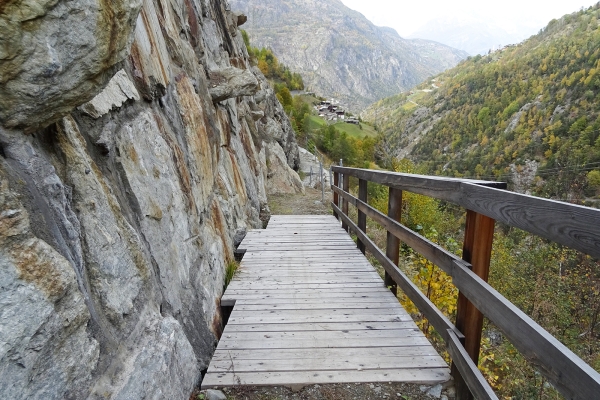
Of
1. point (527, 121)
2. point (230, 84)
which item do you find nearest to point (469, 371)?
point (230, 84)

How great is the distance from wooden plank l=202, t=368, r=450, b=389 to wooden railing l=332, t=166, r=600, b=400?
0.64ft

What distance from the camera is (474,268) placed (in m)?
2.03

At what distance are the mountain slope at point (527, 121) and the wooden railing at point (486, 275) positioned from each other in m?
49.4

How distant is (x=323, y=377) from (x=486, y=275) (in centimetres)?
133

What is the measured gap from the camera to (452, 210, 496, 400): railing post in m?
1.96

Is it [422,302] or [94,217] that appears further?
[422,302]

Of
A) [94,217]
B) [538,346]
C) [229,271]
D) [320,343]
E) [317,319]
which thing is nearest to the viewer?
[538,346]

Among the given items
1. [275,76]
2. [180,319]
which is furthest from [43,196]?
[275,76]

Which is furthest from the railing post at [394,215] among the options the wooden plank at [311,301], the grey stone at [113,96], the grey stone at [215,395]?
the grey stone at [113,96]

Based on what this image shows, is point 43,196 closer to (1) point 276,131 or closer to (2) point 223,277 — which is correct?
(2) point 223,277

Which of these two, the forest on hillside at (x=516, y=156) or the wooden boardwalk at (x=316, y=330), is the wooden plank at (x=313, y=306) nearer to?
the wooden boardwalk at (x=316, y=330)

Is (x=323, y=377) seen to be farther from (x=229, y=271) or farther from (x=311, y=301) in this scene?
(x=229, y=271)

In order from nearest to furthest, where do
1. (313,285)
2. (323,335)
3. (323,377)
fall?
1. (323,377)
2. (323,335)
3. (313,285)

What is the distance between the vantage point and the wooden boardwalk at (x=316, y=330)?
8.18 ft
